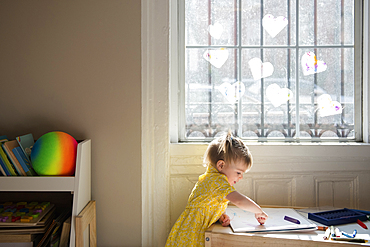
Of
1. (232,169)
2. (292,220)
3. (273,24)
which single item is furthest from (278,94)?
(292,220)

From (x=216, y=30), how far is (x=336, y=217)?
51.2 inches

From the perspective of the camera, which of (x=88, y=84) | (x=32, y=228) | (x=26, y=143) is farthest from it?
(x=88, y=84)

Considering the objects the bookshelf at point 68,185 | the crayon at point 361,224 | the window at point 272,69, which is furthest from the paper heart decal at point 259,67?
the bookshelf at point 68,185

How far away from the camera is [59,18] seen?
160 cm

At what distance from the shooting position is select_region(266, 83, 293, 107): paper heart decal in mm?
1831

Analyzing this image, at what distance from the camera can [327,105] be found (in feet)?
6.02

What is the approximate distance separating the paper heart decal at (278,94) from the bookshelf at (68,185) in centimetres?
117

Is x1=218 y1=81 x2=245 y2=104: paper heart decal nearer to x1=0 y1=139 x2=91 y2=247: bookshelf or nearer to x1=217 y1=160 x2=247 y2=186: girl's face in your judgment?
x1=217 y1=160 x2=247 y2=186: girl's face

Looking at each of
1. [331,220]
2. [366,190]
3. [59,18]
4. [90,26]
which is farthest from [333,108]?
[59,18]

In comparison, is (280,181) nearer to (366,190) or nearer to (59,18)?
(366,190)

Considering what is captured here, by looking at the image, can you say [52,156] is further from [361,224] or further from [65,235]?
[361,224]

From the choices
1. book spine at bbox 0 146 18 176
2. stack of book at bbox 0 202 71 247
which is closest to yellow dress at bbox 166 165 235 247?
stack of book at bbox 0 202 71 247

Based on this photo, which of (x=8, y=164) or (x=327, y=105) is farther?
(x=327, y=105)

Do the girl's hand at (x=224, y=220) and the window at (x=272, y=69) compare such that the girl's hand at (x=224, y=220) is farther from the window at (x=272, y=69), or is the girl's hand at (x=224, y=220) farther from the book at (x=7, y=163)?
the book at (x=7, y=163)
